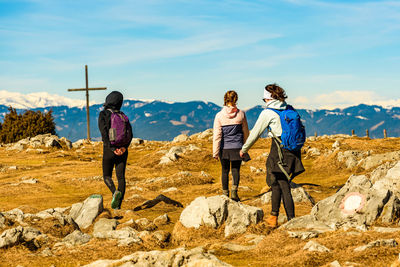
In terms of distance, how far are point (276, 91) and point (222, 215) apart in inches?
106

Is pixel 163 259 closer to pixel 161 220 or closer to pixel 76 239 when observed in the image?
pixel 76 239

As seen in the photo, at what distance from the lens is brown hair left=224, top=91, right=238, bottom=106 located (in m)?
11.6

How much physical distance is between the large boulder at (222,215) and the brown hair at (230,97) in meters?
3.01

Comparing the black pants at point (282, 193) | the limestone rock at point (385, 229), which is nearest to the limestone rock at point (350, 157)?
the black pants at point (282, 193)

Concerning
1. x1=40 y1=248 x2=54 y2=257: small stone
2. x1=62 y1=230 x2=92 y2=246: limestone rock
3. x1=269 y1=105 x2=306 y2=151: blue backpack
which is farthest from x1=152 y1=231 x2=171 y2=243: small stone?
x1=269 y1=105 x2=306 y2=151: blue backpack

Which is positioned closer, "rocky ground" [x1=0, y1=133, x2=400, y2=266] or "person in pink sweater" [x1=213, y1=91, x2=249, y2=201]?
"rocky ground" [x1=0, y1=133, x2=400, y2=266]

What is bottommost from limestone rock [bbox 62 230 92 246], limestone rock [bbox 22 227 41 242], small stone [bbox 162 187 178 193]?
small stone [bbox 162 187 178 193]

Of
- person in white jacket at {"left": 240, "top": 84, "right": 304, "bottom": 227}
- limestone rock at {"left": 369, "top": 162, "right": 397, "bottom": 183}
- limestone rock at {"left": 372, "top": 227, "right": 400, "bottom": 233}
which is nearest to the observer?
limestone rock at {"left": 372, "top": 227, "right": 400, "bottom": 233}

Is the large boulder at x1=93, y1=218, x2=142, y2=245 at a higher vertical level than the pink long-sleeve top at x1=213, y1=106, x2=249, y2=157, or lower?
lower

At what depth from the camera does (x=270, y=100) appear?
913 centimetres

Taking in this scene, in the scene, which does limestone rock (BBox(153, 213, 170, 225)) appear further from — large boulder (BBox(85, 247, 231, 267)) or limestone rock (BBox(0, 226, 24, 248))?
large boulder (BBox(85, 247, 231, 267))

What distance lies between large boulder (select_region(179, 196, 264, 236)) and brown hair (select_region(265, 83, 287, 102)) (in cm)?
232

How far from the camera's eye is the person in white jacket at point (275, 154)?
8.97 m

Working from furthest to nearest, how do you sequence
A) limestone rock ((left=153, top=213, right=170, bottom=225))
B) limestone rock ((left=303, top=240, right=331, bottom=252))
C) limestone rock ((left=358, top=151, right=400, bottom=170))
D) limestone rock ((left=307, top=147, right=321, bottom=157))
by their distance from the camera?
limestone rock ((left=307, top=147, right=321, bottom=157)) → limestone rock ((left=358, top=151, right=400, bottom=170)) → limestone rock ((left=153, top=213, right=170, bottom=225)) → limestone rock ((left=303, top=240, right=331, bottom=252))
